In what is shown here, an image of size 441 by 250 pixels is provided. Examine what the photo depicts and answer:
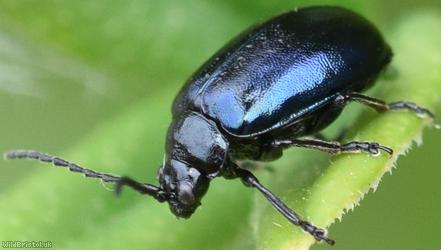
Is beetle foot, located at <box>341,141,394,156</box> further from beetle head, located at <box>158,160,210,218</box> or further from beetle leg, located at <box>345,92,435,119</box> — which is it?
beetle head, located at <box>158,160,210,218</box>

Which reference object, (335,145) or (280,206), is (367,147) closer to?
(335,145)

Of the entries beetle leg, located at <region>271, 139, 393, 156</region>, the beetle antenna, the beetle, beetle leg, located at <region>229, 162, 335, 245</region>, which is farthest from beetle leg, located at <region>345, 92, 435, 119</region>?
the beetle antenna

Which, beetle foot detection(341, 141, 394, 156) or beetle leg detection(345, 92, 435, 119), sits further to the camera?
beetle leg detection(345, 92, 435, 119)

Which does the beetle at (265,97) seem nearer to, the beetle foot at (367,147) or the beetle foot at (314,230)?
the beetle foot at (367,147)

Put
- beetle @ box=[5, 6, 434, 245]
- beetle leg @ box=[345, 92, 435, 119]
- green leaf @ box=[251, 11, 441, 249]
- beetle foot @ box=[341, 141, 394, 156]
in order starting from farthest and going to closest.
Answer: beetle @ box=[5, 6, 434, 245] → beetle leg @ box=[345, 92, 435, 119] → beetle foot @ box=[341, 141, 394, 156] → green leaf @ box=[251, 11, 441, 249]

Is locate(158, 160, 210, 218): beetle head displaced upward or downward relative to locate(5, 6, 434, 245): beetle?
downward

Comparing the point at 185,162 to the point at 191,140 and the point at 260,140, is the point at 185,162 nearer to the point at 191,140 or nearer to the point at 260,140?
the point at 191,140

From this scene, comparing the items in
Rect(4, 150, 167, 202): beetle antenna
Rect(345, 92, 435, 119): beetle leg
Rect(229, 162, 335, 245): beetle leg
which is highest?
Rect(345, 92, 435, 119): beetle leg

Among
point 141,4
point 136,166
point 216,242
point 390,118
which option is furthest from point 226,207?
point 141,4
